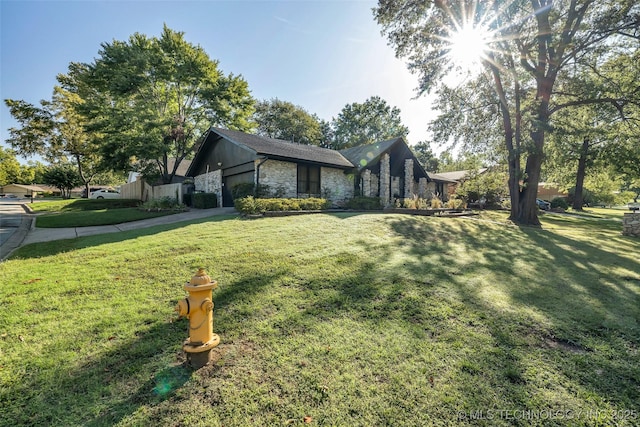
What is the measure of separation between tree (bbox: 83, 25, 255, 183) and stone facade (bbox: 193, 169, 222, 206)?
332 cm

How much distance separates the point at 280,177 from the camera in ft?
48.7

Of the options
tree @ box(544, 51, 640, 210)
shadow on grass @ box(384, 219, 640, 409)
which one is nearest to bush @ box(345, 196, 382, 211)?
shadow on grass @ box(384, 219, 640, 409)

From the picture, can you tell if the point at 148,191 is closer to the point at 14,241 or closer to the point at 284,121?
the point at 14,241

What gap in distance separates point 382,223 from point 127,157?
774 inches

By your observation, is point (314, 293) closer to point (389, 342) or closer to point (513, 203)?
point (389, 342)

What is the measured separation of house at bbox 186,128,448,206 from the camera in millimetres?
14586

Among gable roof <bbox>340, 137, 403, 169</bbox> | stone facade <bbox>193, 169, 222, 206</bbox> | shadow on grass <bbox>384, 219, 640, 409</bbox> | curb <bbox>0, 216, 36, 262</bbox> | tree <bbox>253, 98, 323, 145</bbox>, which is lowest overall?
shadow on grass <bbox>384, 219, 640, 409</bbox>

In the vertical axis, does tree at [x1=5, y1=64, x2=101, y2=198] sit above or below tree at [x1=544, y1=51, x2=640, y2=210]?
above

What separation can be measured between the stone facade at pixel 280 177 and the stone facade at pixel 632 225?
14984 millimetres

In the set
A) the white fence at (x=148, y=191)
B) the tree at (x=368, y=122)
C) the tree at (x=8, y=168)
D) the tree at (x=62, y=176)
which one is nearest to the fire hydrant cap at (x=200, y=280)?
the white fence at (x=148, y=191)

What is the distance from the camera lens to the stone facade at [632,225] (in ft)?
35.4

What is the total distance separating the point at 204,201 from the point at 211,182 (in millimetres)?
2621

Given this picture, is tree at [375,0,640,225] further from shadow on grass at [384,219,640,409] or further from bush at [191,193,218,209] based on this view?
bush at [191,193,218,209]

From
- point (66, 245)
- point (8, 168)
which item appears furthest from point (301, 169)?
point (8, 168)
